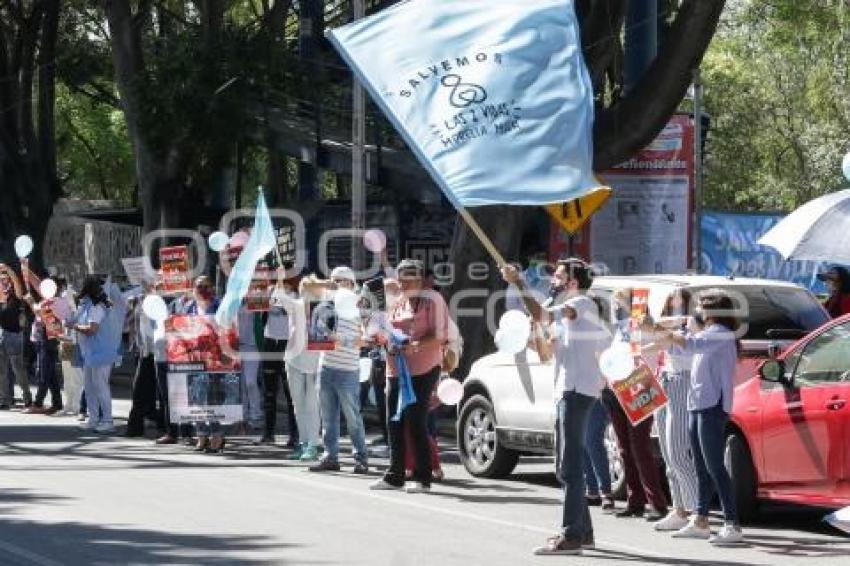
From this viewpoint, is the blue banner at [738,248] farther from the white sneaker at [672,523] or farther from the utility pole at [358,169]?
the white sneaker at [672,523]

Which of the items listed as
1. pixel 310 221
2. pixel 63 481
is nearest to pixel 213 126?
pixel 310 221

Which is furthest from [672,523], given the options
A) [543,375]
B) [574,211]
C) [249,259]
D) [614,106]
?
[614,106]

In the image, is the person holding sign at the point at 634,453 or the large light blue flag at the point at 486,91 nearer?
the large light blue flag at the point at 486,91

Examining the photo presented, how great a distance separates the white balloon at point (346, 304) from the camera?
15.5 metres

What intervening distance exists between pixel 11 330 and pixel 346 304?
29.6 ft

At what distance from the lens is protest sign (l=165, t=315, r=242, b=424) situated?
59.1 feet

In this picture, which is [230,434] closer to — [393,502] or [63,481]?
[63,481]

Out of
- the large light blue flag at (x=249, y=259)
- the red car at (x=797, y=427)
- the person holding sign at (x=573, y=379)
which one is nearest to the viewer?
the person holding sign at (x=573, y=379)

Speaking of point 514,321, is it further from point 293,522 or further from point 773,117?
point 773,117

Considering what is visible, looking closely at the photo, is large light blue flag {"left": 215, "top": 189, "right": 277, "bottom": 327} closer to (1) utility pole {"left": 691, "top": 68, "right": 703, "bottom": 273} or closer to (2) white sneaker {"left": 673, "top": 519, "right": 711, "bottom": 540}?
(2) white sneaker {"left": 673, "top": 519, "right": 711, "bottom": 540}

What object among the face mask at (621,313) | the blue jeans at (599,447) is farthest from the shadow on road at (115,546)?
the face mask at (621,313)

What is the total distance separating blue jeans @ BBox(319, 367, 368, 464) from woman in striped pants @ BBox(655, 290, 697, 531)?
12.9 feet

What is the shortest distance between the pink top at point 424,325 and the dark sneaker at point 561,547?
3512mm

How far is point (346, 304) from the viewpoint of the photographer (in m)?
15.5
